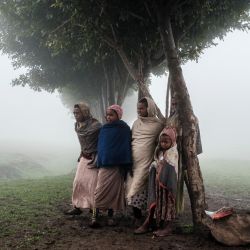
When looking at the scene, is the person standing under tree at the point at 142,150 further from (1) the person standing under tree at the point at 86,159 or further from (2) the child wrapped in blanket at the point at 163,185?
(1) the person standing under tree at the point at 86,159

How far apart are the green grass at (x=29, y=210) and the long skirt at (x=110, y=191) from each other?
1409 mm

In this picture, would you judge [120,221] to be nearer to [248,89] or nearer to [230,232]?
[230,232]

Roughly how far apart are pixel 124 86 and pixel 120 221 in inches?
419

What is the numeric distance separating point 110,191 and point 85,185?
3.40ft

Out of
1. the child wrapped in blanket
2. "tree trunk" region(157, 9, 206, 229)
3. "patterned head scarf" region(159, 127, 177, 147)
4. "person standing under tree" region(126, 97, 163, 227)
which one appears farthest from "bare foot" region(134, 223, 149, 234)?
"patterned head scarf" region(159, 127, 177, 147)

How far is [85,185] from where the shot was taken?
10.3 metres

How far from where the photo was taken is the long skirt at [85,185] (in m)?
10.2

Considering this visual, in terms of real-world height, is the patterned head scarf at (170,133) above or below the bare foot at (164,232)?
above

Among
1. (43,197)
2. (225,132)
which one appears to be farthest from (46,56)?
(225,132)

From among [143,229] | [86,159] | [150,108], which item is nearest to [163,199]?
[143,229]

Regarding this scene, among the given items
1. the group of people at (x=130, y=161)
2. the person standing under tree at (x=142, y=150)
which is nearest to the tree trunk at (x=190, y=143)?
the group of people at (x=130, y=161)

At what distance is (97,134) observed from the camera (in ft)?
33.4

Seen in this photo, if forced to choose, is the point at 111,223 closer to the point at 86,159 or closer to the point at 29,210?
the point at 86,159

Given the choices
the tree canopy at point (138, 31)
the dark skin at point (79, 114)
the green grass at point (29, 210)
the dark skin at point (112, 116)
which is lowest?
the green grass at point (29, 210)
